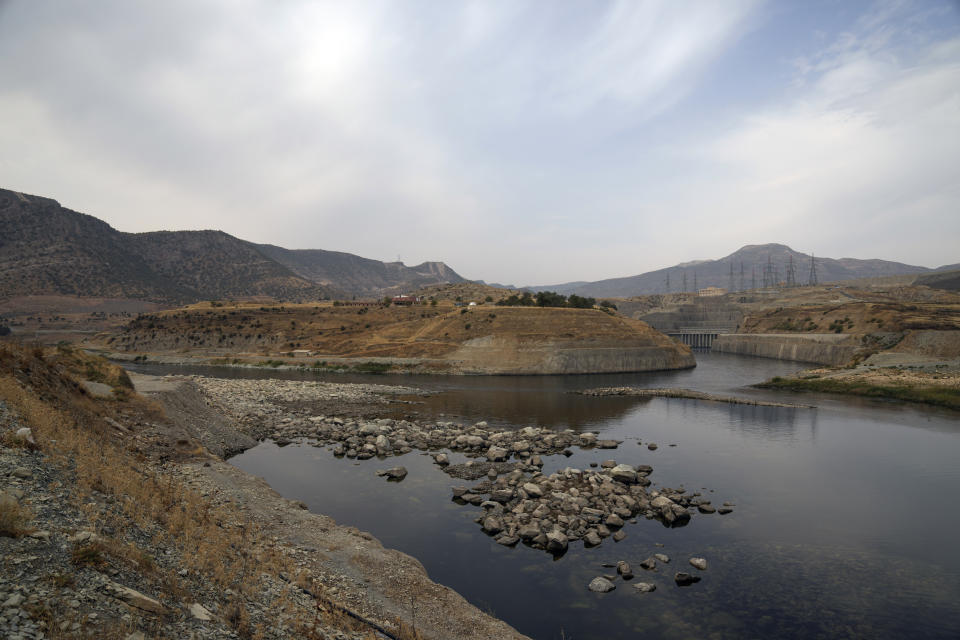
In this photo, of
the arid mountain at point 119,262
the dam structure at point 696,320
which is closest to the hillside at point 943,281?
the dam structure at point 696,320

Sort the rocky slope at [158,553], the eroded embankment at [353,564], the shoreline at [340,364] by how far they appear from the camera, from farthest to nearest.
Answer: the shoreline at [340,364] → the eroded embankment at [353,564] → the rocky slope at [158,553]

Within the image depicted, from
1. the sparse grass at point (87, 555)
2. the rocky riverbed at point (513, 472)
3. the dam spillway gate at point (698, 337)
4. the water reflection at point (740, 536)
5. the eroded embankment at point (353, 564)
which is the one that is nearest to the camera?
the sparse grass at point (87, 555)

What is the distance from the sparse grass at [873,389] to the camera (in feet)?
144

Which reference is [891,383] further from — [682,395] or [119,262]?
[119,262]

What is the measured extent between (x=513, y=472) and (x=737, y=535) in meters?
9.49

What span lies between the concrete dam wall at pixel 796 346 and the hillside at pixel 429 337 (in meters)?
20.3

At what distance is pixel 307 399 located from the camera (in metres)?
44.8

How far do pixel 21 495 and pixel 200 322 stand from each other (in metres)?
96.5

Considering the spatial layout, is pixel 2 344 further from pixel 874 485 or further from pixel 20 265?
pixel 20 265

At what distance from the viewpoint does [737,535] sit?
1798 cm

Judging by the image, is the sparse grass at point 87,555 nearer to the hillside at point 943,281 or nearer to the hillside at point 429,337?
the hillside at point 429,337

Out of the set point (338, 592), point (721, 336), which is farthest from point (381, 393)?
point (721, 336)

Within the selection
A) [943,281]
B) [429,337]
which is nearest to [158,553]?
[429,337]

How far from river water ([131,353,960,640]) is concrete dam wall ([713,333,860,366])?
144ft
